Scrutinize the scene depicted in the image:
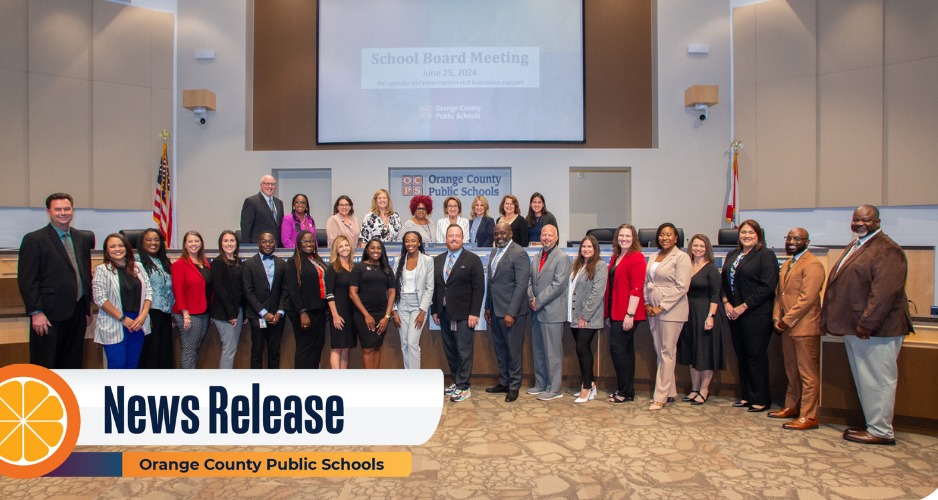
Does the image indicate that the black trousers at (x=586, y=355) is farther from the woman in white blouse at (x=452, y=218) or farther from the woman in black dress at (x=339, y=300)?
the woman in black dress at (x=339, y=300)

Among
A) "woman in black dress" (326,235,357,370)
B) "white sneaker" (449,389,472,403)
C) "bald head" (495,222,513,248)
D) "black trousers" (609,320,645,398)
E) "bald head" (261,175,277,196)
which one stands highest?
"bald head" (261,175,277,196)

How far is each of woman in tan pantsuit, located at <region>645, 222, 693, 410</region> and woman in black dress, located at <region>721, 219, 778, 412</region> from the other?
42cm

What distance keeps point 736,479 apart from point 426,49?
7.34 metres

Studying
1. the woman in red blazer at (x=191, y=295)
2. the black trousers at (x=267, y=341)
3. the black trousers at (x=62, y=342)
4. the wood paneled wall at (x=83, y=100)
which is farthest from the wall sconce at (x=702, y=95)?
the wood paneled wall at (x=83, y=100)

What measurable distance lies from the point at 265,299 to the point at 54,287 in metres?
1.44

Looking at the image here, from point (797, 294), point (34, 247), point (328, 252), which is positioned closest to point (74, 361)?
point (34, 247)

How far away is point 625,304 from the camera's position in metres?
4.12

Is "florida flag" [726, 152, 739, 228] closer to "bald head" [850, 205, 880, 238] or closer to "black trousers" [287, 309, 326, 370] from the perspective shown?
"bald head" [850, 205, 880, 238]

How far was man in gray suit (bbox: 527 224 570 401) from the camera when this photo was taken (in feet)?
13.9

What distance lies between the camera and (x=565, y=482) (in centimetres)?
263

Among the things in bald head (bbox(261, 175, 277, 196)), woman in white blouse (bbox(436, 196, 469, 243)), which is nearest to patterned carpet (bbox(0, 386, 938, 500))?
woman in white blouse (bbox(436, 196, 469, 243))

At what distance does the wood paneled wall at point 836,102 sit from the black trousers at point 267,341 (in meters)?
7.30

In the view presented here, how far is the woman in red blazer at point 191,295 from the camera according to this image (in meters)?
4.15

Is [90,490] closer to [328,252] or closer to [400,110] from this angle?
Result: [328,252]
